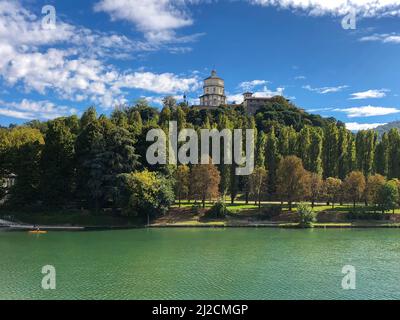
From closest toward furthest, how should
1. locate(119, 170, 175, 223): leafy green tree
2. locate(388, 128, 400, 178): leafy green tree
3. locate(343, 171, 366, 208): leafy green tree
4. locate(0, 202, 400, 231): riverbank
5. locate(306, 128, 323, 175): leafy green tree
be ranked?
locate(0, 202, 400, 231): riverbank < locate(119, 170, 175, 223): leafy green tree < locate(343, 171, 366, 208): leafy green tree < locate(388, 128, 400, 178): leafy green tree < locate(306, 128, 323, 175): leafy green tree

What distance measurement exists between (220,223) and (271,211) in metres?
6.83

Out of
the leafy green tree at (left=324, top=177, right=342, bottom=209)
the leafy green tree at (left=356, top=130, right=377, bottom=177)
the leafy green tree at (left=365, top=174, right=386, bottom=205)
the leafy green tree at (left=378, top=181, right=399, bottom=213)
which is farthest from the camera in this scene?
the leafy green tree at (left=356, top=130, right=377, bottom=177)

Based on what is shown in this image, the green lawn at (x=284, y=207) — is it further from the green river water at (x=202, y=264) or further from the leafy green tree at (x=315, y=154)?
the green river water at (x=202, y=264)

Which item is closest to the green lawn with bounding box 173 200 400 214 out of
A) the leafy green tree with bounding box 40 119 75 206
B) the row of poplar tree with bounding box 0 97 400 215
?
the row of poplar tree with bounding box 0 97 400 215

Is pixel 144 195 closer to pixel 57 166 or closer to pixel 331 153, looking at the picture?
pixel 57 166

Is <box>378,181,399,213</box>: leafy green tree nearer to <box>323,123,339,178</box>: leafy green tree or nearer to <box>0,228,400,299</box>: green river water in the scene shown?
<box>0,228,400,299</box>: green river water

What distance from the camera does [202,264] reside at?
90.0 ft

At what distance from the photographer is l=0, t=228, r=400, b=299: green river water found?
21234 millimetres

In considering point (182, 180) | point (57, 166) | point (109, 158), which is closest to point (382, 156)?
point (182, 180)

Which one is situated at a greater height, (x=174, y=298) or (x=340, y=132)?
(x=340, y=132)

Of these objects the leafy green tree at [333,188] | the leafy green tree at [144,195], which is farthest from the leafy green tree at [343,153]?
the leafy green tree at [144,195]

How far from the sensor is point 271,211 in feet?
165
